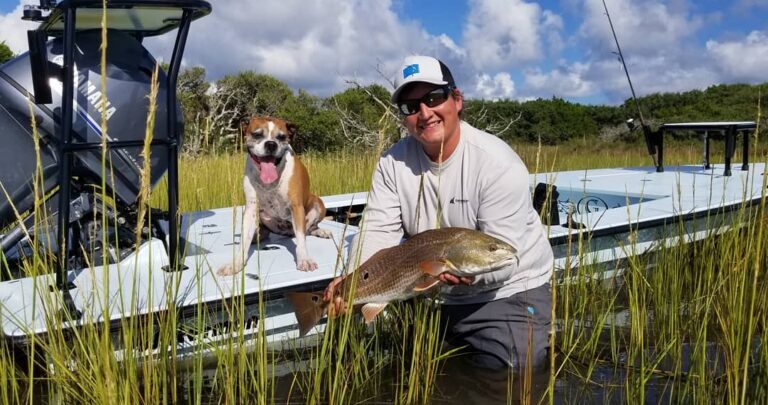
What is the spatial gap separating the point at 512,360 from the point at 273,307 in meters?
1.29

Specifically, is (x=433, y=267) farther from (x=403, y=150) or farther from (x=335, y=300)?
(x=403, y=150)

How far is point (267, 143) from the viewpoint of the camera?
4070 mm

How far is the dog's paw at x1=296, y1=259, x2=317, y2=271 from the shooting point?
12.2 ft

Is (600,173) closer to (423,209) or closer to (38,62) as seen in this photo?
(423,209)

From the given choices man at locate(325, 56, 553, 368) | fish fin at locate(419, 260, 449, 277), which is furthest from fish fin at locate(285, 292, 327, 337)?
fish fin at locate(419, 260, 449, 277)

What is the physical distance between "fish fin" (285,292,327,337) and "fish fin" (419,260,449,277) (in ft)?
1.60

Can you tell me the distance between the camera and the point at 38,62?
3.06 meters

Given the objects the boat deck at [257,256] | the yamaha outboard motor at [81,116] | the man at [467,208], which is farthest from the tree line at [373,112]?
the man at [467,208]

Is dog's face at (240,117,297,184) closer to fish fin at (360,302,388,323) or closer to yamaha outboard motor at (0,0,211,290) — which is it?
yamaha outboard motor at (0,0,211,290)

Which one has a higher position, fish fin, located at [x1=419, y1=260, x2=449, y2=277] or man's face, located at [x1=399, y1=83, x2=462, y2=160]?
man's face, located at [x1=399, y1=83, x2=462, y2=160]

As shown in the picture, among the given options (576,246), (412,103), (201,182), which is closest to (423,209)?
(412,103)

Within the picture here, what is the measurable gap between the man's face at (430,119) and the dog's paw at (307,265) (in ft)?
3.34

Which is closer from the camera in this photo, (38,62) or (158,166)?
(38,62)

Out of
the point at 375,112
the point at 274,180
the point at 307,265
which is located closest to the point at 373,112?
the point at 375,112
